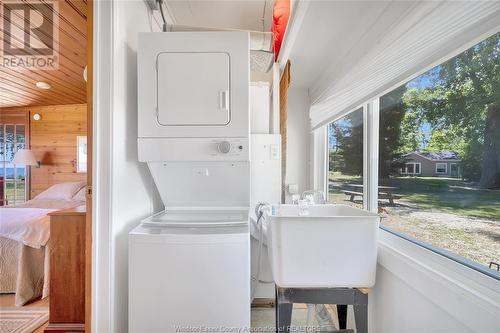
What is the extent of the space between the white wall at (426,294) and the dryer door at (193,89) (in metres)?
1.27

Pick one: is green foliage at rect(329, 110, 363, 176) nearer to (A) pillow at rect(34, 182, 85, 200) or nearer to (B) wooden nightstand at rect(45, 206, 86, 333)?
(B) wooden nightstand at rect(45, 206, 86, 333)

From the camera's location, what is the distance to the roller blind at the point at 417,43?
2.85 ft

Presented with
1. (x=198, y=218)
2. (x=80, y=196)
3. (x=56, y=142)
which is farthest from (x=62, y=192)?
(x=198, y=218)

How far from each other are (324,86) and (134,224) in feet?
6.88

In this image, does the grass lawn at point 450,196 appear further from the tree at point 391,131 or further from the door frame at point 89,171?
the door frame at point 89,171

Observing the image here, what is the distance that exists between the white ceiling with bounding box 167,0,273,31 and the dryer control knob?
54.7 inches

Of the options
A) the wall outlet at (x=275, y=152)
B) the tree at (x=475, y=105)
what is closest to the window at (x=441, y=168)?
the tree at (x=475, y=105)

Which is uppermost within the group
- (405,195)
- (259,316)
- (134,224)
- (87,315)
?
(405,195)

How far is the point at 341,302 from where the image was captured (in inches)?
51.6

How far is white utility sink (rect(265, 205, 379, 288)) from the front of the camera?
124 cm

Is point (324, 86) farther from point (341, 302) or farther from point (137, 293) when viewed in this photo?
point (137, 293)

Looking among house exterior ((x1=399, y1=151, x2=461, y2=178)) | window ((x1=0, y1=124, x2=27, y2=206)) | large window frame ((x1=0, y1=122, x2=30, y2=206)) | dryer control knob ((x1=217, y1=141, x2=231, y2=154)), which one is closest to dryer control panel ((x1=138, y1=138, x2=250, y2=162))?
dryer control knob ((x1=217, y1=141, x2=231, y2=154))

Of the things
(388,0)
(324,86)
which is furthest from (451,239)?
(324,86)

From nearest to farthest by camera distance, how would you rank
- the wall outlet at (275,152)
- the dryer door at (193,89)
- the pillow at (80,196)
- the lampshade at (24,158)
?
1. the dryer door at (193,89)
2. the wall outlet at (275,152)
3. the pillow at (80,196)
4. the lampshade at (24,158)
